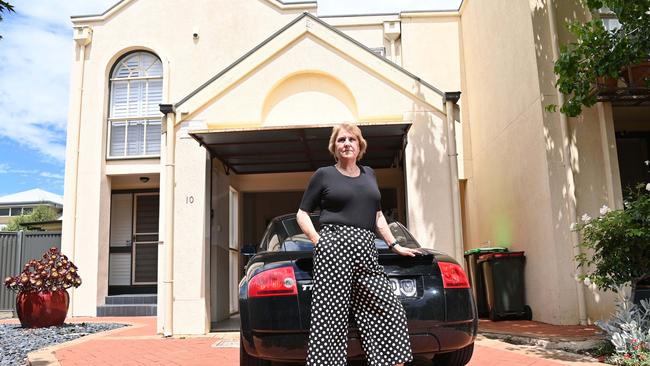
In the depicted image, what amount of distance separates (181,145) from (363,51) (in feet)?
9.88

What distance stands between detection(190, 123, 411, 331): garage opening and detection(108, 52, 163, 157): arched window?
9.40 feet

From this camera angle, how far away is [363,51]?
25.1ft

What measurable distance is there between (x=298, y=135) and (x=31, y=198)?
1835 inches

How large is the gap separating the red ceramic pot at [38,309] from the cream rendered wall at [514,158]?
24.0ft

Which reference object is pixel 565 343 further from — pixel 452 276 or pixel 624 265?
pixel 452 276

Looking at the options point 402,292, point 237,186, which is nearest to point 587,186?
point 402,292

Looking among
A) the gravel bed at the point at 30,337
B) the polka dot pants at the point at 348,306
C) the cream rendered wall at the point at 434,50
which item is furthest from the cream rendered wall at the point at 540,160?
the gravel bed at the point at 30,337

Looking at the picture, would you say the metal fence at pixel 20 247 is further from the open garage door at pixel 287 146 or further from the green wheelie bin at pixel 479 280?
the green wheelie bin at pixel 479 280

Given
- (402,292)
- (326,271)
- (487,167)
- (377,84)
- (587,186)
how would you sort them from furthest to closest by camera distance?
(487,167) → (377,84) → (587,186) → (402,292) → (326,271)

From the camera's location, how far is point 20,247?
11.9 m

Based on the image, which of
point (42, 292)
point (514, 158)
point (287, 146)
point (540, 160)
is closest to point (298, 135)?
point (287, 146)

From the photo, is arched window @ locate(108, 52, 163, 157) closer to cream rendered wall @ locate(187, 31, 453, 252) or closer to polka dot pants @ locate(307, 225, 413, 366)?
cream rendered wall @ locate(187, 31, 453, 252)

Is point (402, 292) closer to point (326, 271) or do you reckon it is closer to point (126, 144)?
point (326, 271)

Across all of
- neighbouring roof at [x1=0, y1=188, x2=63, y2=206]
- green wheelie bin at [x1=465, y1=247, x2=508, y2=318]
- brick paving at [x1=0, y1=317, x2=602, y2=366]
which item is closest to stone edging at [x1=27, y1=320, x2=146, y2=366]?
brick paving at [x1=0, y1=317, x2=602, y2=366]
